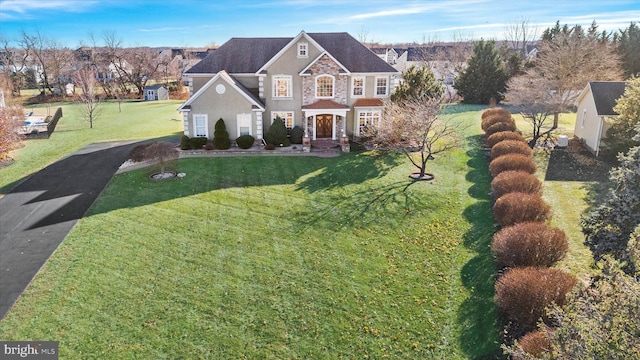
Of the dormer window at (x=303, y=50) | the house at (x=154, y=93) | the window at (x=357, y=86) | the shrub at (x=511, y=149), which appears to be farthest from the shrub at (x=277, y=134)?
the house at (x=154, y=93)

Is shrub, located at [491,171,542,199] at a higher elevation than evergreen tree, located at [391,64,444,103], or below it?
below

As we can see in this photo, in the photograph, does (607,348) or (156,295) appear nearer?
(607,348)

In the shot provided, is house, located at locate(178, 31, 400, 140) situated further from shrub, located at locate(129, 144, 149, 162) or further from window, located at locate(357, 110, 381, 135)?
shrub, located at locate(129, 144, 149, 162)

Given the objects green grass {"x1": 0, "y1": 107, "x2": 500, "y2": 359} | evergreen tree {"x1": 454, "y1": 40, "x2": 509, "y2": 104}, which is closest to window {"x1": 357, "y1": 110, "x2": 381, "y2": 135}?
green grass {"x1": 0, "y1": 107, "x2": 500, "y2": 359}

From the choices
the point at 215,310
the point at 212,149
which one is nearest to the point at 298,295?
the point at 215,310

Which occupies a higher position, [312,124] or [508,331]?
[312,124]

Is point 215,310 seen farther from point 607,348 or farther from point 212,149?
point 212,149

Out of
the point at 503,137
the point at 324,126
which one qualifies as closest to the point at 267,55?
the point at 324,126
